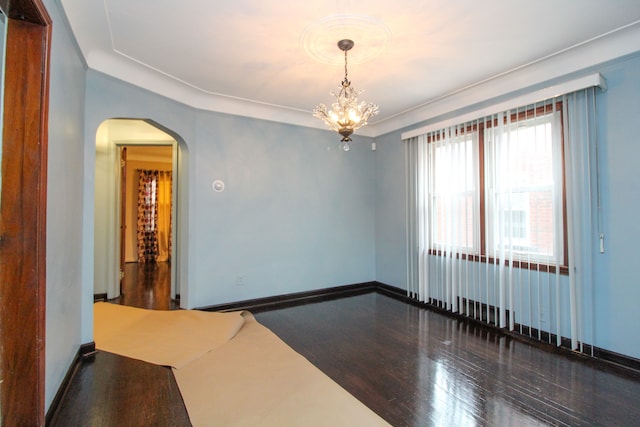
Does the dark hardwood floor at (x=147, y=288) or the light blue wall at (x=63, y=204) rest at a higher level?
the light blue wall at (x=63, y=204)

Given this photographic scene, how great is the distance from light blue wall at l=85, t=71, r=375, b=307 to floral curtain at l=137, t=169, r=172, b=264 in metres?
4.17

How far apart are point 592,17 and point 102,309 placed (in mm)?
6016

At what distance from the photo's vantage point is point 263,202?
4.37 m

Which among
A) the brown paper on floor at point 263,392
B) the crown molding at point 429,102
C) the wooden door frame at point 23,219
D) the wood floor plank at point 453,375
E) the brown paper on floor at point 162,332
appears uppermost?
the crown molding at point 429,102

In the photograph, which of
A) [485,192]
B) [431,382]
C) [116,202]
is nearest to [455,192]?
[485,192]

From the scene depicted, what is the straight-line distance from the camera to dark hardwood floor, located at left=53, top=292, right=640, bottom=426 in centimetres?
197

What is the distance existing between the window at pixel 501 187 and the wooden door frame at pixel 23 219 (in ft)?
13.0

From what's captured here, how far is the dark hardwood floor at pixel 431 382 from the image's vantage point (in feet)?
6.47

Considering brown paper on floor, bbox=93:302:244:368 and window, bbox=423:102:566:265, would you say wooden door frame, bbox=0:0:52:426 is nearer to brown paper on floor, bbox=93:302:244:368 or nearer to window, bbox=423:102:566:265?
brown paper on floor, bbox=93:302:244:368

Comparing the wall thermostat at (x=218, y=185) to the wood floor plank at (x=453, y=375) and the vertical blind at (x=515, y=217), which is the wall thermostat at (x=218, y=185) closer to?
the wood floor plank at (x=453, y=375)

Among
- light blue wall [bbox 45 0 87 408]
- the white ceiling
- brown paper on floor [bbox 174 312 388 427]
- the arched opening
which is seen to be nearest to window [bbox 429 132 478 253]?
the white ceiling

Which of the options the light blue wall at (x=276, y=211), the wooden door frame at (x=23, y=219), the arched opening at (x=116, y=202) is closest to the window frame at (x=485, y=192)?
the light blue wall at (x=276, y=211)

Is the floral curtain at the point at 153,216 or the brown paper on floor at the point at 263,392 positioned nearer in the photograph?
the brown paper on floor at the point at 263,392

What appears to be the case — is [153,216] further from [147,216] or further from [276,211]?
[276,211]
